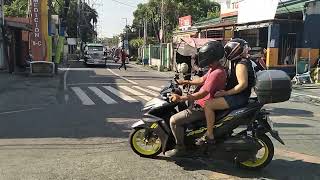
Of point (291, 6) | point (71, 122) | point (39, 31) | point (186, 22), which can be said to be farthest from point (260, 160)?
point (186, 22)

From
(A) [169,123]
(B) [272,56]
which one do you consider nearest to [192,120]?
→ (A) [169,123]

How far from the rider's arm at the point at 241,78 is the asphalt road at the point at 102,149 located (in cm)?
111

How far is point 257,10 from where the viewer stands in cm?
2364

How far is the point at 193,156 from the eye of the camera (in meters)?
7.02

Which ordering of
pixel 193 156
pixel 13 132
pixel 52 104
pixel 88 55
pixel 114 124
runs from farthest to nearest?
pixel 88 55
pixel 52 104
pixel 114 124
pixel 13 132
pixel 193 156

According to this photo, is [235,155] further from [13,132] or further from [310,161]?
[13,132]

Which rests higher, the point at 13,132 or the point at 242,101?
the point at 242,101

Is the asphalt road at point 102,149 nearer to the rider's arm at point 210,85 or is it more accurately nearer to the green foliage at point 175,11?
the rider's arm at point 210,85

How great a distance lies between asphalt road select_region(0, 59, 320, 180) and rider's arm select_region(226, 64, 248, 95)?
3.65 ft

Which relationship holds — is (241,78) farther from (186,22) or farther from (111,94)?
(186,22)

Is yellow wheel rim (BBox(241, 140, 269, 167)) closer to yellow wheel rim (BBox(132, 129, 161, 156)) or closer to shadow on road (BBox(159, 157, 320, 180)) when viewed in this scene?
shadow on road (BBox(159, 157, 320, 180))

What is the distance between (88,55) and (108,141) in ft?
109

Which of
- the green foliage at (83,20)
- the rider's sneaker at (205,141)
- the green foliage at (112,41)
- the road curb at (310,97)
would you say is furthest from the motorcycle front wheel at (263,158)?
the green foliage at (112,41)

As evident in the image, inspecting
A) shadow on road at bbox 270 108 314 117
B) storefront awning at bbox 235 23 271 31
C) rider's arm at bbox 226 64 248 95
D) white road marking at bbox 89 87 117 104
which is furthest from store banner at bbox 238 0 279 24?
rider's arm at bbox 226 64 248 95
